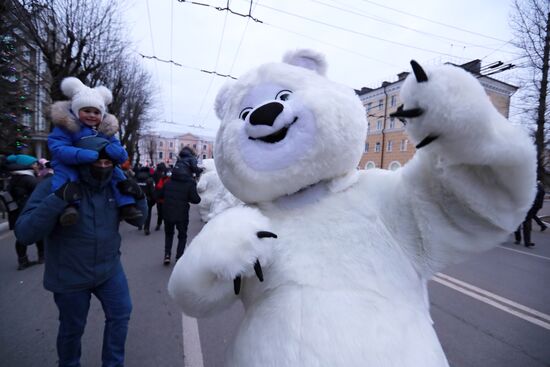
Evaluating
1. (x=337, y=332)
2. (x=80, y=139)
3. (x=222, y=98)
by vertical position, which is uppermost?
(x=222, y=98)

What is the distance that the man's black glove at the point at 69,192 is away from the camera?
1800 mm

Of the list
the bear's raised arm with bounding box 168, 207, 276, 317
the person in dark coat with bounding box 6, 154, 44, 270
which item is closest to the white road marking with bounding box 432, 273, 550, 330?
the bear's raised arm with bounding box 168, 207, 276, 317

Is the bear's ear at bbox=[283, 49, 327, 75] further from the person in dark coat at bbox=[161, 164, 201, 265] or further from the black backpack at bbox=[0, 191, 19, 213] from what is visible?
the black backpack at bbox=[0, 191, 19, 213]

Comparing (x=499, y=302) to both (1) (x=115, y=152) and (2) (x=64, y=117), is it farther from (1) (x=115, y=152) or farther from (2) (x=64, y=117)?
(2) (x=64, y=117)

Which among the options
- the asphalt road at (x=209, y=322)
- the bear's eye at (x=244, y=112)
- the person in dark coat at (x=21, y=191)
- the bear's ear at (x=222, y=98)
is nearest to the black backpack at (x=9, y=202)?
the person in dark coat at (x=21, y=191)

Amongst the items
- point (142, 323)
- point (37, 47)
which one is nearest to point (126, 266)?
point (142, 323)

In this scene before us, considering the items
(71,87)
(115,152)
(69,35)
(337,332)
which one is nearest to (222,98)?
(115,152)

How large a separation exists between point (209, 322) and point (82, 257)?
1.83m

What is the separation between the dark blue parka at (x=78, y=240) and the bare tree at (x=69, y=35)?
10.4 meters

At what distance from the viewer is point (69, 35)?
418 inches

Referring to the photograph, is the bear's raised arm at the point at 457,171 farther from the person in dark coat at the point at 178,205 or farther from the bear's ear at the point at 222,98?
the person in dark coat at the point at 178,205

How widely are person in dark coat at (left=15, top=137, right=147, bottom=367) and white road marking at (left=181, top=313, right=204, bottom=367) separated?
2.44 feet

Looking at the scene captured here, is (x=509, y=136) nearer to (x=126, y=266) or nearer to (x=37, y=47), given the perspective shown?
(x=126, y=266)

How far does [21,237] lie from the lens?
5.98 feet
